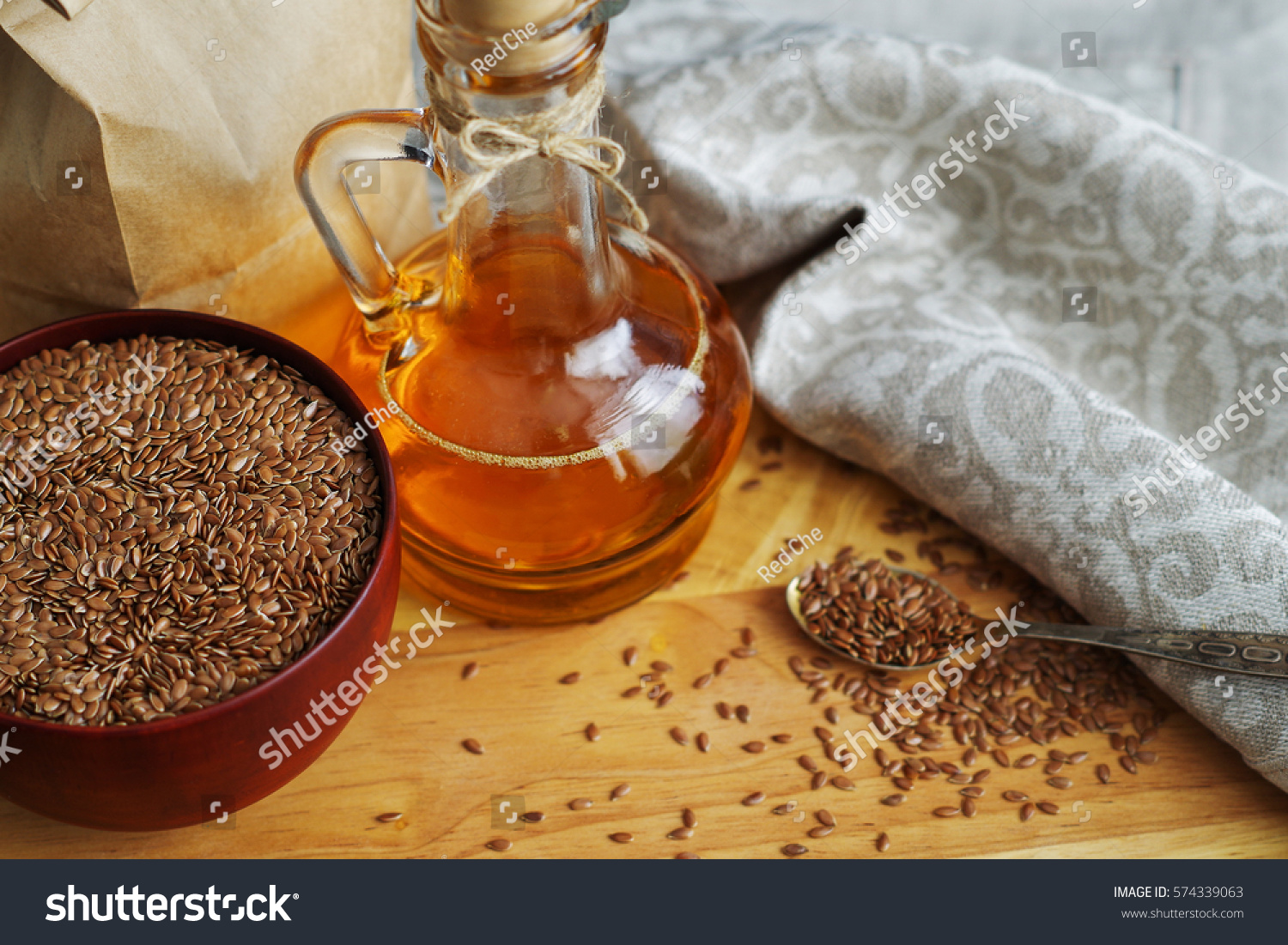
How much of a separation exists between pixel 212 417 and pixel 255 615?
0.58ft

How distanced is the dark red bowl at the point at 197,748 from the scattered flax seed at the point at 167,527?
2 centimetres

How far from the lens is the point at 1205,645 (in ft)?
2.99

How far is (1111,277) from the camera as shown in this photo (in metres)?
1.15

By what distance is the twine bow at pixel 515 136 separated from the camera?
73 cm

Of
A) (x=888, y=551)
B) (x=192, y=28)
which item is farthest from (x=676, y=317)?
(x=192, y=28)

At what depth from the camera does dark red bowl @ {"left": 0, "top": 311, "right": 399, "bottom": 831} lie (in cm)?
69

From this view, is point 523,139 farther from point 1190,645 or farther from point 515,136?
point 1190,645

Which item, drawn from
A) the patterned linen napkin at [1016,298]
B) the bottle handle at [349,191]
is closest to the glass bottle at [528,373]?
the bottle handle at [349,191]

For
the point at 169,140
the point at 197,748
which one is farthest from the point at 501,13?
the point at 197,748

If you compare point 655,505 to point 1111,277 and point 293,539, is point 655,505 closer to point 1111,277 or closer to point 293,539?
point 293,539

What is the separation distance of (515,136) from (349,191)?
0.20m

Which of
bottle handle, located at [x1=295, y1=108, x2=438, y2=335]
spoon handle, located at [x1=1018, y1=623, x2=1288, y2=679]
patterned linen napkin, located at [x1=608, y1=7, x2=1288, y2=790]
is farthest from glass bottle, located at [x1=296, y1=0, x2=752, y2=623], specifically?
spoon handle, located at [x1=1018, y1=623, x2=1288, y2=679]

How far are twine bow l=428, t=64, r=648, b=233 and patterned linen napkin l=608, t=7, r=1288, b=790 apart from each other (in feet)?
1.27

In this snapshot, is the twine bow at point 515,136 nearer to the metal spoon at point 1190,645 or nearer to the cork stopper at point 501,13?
the cork stopper at point 501,13
